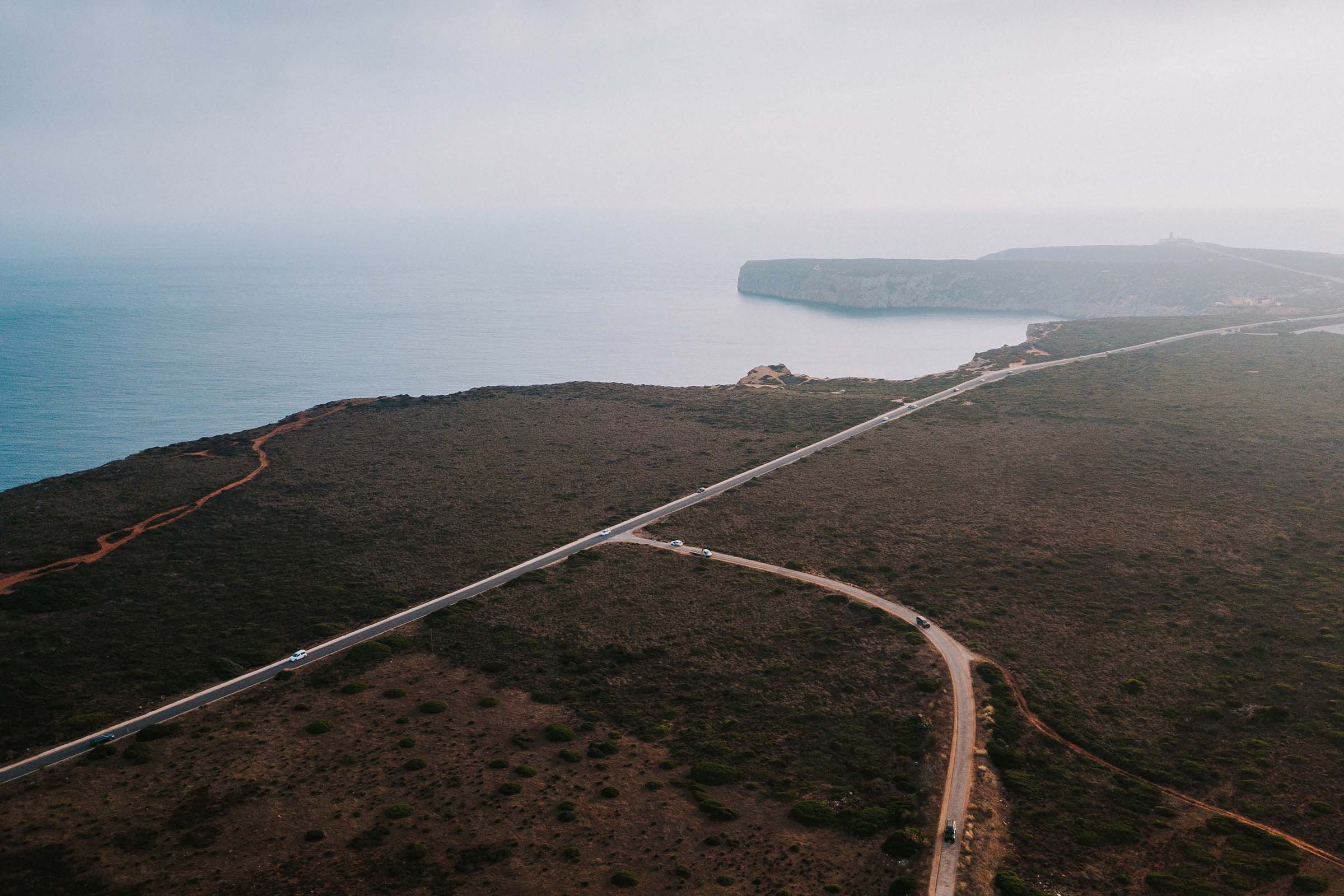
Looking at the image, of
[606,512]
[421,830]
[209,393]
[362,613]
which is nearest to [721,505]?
[606,512]

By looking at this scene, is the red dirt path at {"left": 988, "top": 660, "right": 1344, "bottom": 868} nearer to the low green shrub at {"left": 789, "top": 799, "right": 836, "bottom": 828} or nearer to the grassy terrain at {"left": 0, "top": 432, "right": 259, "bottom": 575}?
the low green shrub at {"left": 789, "top": 799, "right": 836, "bottom": 828}

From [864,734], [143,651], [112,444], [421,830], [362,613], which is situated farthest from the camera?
[112,444]

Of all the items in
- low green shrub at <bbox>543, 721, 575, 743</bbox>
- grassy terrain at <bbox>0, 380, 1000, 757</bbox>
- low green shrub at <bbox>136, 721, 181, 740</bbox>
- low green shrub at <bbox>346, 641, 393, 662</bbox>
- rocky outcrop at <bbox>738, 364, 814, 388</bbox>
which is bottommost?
low green shrub at <bbox>543, 721, 575, 743</bbox>

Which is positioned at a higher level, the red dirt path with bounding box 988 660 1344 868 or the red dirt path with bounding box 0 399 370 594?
the red dirt path with bounding box 0 399 370 594

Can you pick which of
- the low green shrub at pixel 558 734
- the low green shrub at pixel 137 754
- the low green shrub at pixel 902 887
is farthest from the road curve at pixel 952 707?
the low green shrub at pixel 137 754

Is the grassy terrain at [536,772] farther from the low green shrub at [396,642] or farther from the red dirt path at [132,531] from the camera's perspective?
the red dirt path at [132,531]

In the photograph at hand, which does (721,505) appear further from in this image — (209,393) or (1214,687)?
(209,393)

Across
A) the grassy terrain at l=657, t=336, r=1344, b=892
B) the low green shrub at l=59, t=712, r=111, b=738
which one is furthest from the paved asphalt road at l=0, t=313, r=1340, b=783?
the grassy terrain at l=657, t=336, r=1344, b=892
